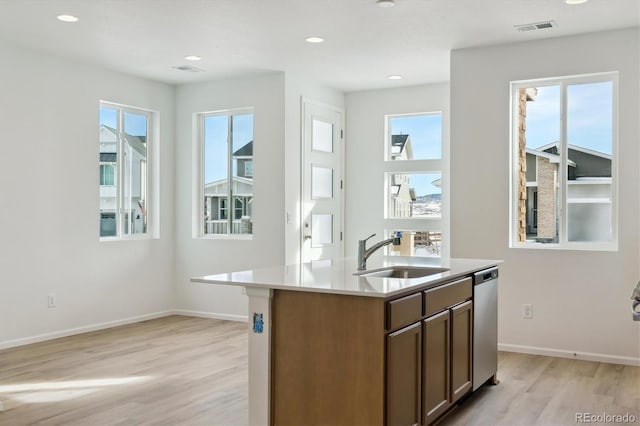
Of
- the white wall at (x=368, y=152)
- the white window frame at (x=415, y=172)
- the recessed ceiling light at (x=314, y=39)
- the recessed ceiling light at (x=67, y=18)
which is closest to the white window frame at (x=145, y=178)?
the recessed ceiling light at (x=67, y=18)

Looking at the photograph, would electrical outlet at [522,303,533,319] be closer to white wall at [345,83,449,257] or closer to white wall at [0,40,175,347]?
white wall at [345,83,449,257]

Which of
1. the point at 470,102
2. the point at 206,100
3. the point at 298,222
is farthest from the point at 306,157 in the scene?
the point at 470,102

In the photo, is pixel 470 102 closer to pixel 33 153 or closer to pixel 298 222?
pixel 298 222

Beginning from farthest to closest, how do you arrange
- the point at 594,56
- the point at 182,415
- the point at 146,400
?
the point at 594,56
the point at 146,400
the point at 182,415

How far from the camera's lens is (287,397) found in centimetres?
305

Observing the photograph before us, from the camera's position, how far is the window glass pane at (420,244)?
6.97 metres

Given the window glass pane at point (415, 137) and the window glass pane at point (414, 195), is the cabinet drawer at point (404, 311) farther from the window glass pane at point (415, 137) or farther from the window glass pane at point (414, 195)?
the window glass pane at point (415, 137)

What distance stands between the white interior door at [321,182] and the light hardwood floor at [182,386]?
1642mm

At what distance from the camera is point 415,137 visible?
718 cm

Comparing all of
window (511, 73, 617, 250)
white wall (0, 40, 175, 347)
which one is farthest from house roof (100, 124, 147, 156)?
window (511, 73, 617, 250)

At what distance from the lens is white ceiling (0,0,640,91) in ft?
14.4

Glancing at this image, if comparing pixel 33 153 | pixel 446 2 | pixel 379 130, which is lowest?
pixel 33 153

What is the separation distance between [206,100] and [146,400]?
3.96 metres

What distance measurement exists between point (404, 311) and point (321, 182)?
4.21 metres
